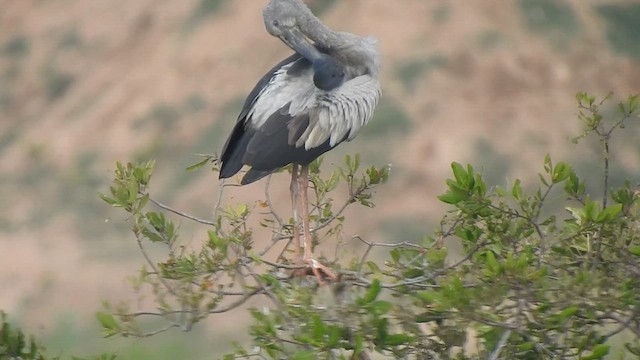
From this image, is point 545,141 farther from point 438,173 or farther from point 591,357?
point 591,357

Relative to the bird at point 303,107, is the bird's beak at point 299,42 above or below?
above

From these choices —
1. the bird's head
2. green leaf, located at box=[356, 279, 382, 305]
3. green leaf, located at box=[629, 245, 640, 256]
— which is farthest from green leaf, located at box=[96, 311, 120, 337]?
the bird's head

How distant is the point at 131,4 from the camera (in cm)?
1755

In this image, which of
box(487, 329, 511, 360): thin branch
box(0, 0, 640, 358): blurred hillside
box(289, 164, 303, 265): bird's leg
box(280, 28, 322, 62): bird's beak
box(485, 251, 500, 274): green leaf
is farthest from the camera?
box(0, 0, 640, 358): blurred hillside

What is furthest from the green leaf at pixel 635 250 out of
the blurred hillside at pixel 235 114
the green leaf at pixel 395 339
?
the blurred hillside at pixel 235 114

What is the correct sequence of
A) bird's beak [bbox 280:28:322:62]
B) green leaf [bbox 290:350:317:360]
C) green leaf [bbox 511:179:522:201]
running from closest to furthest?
1. green leaf [bbox 290:350:317:360]
2. green leaf [bbox 511:179:522:201]
3. bird's beak [bbox 280:28:322:62]

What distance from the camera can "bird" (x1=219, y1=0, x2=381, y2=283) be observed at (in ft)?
14.9

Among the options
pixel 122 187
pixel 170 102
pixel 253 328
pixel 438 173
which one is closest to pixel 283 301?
pixel 253 328

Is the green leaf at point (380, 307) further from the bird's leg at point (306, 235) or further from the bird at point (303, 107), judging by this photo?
the bird at point (303, 107)

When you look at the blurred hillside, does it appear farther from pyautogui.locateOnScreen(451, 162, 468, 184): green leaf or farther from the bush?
pyautogui.locateOnScreen(451, 162, 468, 184): green leaf

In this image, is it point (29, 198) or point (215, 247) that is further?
point (29, 198)

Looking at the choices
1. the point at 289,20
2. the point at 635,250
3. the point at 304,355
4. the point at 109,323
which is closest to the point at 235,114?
the point at 289,20

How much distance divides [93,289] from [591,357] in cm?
1065

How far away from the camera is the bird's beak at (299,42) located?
496cm
